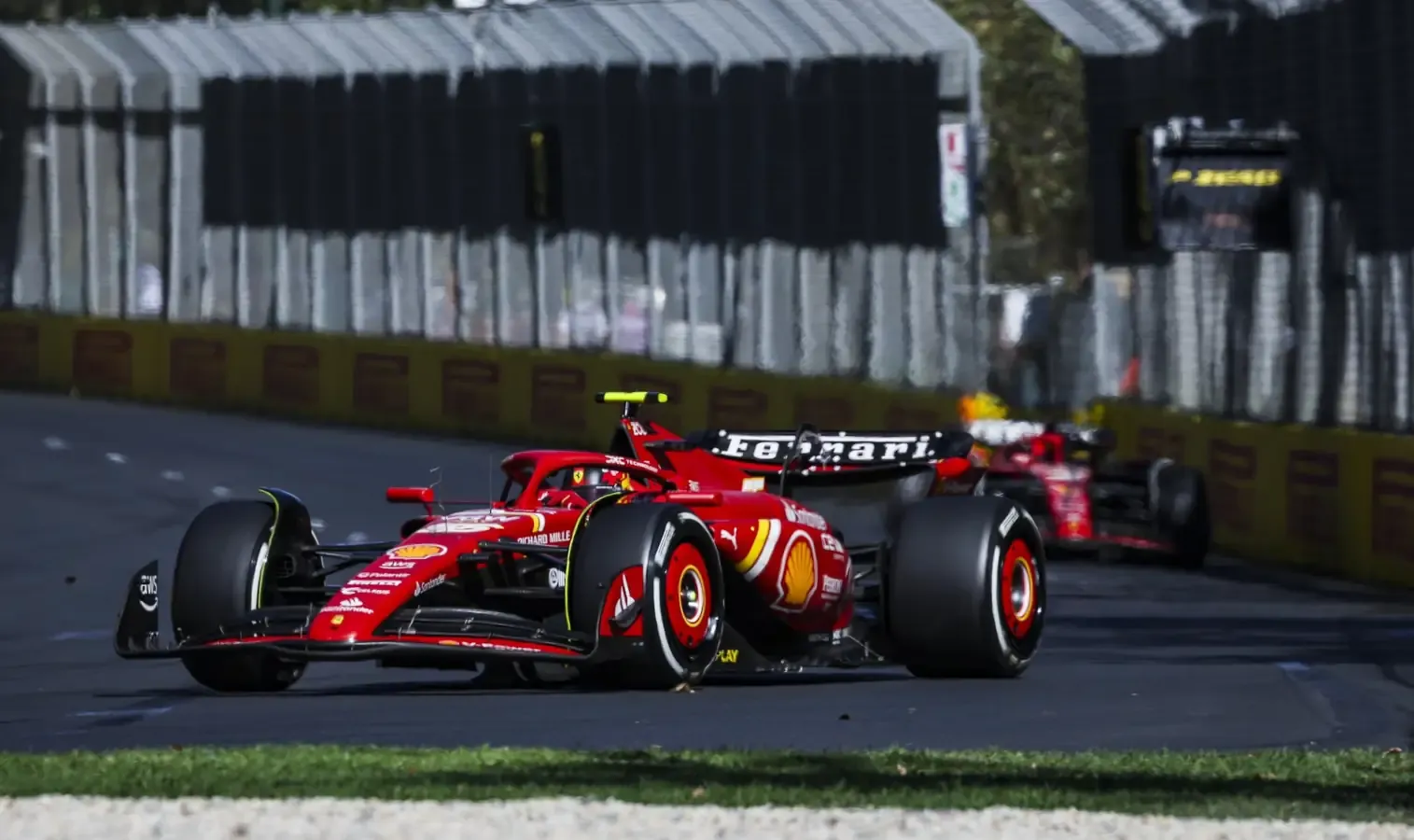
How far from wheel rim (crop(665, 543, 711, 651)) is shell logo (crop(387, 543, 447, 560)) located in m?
0.87

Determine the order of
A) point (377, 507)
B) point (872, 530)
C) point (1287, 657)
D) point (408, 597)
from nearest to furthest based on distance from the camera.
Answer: point (408, 597) < point (1287, 657) < point (872, 530) < point (377, 507)

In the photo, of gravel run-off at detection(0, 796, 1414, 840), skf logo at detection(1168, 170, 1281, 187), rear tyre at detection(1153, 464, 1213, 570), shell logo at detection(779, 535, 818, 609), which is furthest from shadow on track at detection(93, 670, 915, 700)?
skf logo at detection(1168, 170, 1281, 187)

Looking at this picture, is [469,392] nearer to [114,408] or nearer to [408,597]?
[114,408]

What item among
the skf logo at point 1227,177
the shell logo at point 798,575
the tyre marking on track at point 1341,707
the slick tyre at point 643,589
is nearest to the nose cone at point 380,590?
the slick tyre at point 643,589

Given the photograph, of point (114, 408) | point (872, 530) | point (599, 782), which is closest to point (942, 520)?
point (599, 782)

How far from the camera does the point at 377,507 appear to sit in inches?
912

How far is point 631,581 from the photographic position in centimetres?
1152

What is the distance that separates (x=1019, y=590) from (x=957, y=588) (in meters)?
0.53

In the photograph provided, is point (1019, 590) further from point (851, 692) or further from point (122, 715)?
point (122, 715)

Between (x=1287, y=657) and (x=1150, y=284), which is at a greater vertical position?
(x=1150, y=284)

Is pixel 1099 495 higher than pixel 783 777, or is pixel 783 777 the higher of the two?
pixel 1099 495

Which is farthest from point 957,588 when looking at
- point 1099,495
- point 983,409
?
point 983,409

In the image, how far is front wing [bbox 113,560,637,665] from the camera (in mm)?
11289

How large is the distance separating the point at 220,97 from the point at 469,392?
5.70m
